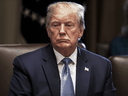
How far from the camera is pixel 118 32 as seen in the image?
2.52 m

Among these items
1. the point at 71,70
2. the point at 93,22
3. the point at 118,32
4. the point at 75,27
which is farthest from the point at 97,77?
the point at 118,32

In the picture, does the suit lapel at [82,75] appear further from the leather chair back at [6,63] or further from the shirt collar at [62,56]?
the leather chair back at [6,63]

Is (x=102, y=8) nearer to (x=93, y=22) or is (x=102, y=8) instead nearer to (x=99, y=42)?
(x=93, y=22)

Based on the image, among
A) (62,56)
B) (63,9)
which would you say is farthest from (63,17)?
(62,56)

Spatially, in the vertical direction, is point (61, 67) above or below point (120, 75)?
above

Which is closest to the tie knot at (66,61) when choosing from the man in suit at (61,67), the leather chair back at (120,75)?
the man in suit at (61,67)

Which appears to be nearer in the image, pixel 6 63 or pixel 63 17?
pixel 63 17

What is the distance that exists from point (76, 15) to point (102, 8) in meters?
1.83

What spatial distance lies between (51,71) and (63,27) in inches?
9.2

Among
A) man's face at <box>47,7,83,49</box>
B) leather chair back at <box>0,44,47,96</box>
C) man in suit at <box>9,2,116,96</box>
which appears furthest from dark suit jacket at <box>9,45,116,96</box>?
leather chair back at <box>0,44,47,96</box>

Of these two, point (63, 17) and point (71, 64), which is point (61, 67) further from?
point (63, 17)

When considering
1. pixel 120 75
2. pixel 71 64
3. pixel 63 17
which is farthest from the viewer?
pixel 120 75

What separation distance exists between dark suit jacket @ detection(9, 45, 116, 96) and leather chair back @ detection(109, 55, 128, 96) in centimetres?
19

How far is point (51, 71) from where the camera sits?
83cm
